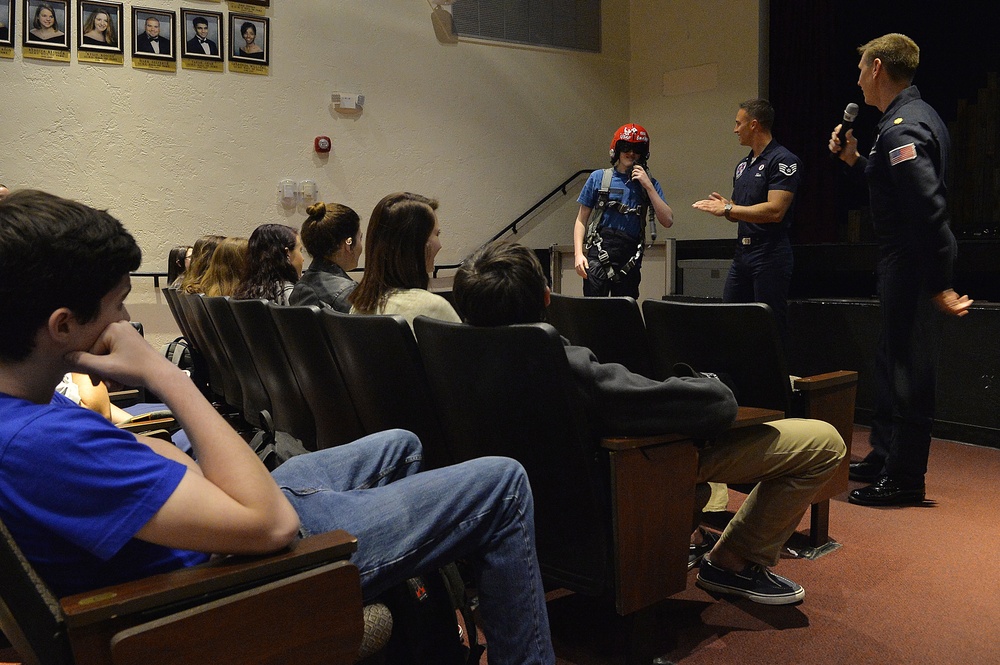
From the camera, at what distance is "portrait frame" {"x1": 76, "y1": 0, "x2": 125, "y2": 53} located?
534cm

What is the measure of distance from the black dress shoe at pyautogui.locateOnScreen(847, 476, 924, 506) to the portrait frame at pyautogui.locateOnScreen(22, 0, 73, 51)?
541cm

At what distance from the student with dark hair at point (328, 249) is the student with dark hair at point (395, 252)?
0.54m

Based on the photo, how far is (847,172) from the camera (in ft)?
11.0

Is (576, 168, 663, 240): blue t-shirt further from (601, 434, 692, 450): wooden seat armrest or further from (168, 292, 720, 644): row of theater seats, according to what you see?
(601, 434, 692, 450): wooden seat armrest

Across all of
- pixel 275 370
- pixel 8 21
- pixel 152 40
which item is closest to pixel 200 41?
pixel 152 40

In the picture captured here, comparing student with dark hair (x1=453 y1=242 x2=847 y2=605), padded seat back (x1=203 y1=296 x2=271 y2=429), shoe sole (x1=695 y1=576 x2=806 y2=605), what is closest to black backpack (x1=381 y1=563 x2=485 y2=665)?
student with dark hair (x1=453 y1=242 x2=847 y2=605)

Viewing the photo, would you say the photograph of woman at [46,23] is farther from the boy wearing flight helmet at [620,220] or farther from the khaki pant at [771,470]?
the khaki pant at [771,470]

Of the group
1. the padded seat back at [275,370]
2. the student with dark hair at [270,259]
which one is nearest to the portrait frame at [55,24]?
the student with dark hair at [270,259]

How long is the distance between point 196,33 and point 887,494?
5279 mm

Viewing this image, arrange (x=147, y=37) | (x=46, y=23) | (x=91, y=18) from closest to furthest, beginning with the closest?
(x=46, y=23), (x=91, y=18), (x=147, y=37)

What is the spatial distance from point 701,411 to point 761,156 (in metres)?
2.67

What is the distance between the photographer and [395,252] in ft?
7.51

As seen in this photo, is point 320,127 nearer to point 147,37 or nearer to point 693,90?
point 147,37

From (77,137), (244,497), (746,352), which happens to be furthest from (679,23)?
(244,497)
